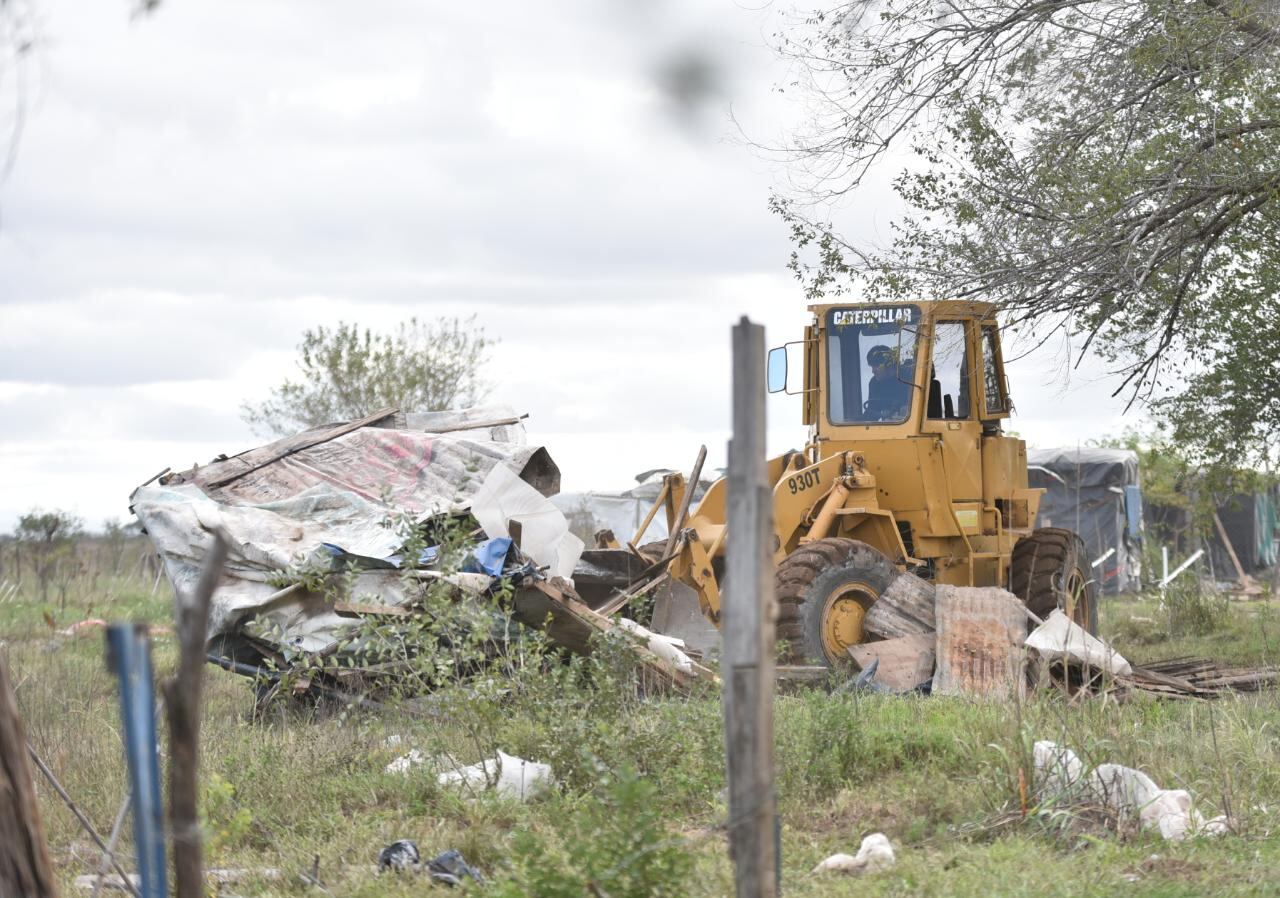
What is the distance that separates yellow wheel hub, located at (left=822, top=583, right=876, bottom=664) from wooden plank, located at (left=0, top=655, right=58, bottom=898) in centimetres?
762

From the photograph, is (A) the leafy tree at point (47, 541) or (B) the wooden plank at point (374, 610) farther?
(A) the leafy tree at point (47, 541)

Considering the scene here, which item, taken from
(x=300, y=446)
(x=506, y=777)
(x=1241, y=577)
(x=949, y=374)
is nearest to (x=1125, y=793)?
(x=506, y=777)

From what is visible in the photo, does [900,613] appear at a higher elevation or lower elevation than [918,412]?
lower

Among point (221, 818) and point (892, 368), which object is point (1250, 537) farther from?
point (221, 818)

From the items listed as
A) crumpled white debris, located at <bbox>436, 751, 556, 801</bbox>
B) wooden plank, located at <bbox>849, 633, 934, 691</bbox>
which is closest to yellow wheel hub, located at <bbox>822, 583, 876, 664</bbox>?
wooden plank, located at <bbox>849, 633, 934, 691</bbox>

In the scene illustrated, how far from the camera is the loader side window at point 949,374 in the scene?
12.3 meters

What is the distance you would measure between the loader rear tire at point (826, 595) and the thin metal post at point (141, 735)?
731cm

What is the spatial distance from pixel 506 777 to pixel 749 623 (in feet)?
12.3

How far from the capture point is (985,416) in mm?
12758

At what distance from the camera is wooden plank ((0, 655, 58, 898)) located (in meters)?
3.80

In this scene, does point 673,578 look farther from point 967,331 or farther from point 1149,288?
Answer: point 1149,288

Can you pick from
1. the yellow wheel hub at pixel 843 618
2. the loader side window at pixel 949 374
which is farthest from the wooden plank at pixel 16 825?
the loader side window at pixel 949 374

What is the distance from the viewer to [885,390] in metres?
12.4

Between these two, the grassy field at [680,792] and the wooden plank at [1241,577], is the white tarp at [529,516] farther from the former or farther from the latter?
the wooden plank at [1241,577]
